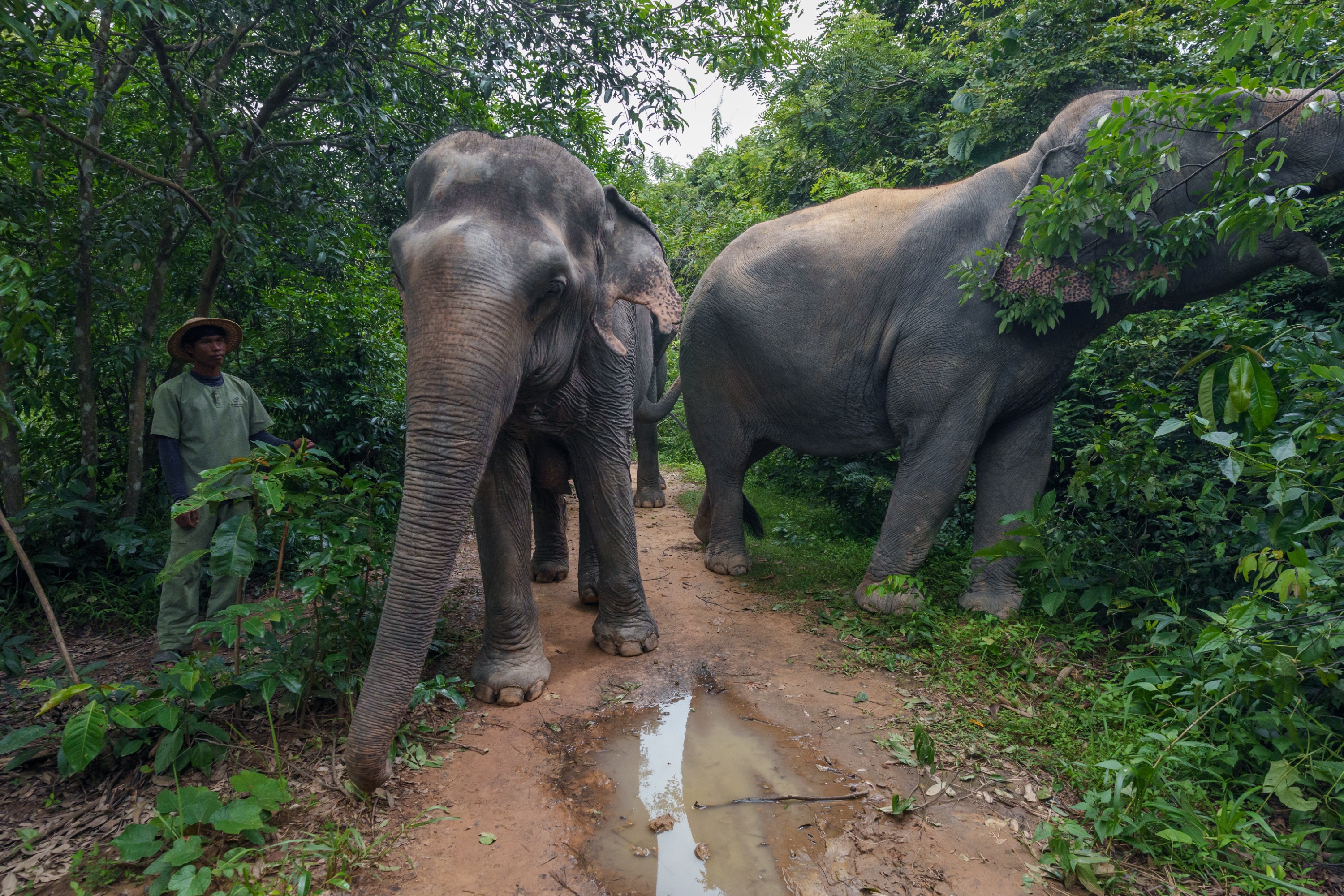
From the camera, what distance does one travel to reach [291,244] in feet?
16.3

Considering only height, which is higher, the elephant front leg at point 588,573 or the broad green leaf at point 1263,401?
the broad green leaf at point 1263,401

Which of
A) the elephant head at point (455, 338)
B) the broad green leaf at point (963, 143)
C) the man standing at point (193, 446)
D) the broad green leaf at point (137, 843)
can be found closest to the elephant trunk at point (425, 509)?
the elephant head at point (455, 338)

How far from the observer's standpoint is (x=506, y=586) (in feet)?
11.9

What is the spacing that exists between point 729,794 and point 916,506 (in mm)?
2402

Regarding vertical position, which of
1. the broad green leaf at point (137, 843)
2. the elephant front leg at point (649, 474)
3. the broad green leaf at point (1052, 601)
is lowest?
the broad green leaf at point (137, 843)

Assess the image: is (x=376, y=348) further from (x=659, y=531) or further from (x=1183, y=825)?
(x=1183, y=825)

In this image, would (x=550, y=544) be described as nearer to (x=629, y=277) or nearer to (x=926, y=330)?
(x=629, y=277)

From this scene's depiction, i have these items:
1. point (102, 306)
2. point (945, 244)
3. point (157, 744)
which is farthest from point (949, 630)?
point (102, 306)

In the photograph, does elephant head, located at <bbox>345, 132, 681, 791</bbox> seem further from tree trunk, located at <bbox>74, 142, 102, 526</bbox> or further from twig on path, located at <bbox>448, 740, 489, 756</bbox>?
tree trunk, located at <bbox>74, 142, 102, 526</bbox>

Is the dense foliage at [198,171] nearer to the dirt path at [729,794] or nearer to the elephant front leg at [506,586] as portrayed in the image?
the elephant front leg at [506,586]

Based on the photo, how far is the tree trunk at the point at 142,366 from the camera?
454 centimetres

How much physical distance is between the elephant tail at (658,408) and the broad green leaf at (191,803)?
4.40 metres

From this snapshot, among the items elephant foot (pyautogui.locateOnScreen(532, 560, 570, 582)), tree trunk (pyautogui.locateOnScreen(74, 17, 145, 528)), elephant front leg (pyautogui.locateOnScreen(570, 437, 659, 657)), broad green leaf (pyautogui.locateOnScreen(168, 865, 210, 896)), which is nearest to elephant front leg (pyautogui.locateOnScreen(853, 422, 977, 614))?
elephant front leg (pyautogui.locateOnScreen(570, 437, 659, 657))

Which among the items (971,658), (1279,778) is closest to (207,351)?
(971,658)
